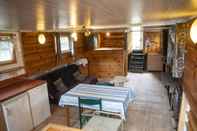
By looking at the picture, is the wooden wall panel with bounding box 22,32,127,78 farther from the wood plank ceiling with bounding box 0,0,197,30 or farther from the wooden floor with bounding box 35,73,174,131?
the wood plank ceiling with bounding box 0,0,197,30

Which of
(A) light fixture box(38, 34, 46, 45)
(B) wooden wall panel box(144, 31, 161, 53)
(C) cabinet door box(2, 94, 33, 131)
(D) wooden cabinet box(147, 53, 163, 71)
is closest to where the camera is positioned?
(C) cabinet door box(2, 94, 33, 131)

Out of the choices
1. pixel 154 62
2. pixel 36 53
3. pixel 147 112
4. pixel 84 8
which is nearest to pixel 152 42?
pixel 154 62

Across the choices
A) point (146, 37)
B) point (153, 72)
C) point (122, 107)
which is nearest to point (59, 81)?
point (122, 107)

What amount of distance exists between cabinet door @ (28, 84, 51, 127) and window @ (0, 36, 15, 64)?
0.90m

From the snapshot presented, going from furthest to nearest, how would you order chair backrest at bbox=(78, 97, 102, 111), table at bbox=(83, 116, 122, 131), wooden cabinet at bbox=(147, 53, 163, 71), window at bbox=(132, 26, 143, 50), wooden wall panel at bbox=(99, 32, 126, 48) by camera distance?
window at bbox=(132, 26, 143, 50) < wooden cabinet at bbox=(147, 53, 163, 71) < wooden wall panel at bbox=(99, 32, 126, 48) < chair backrest at bbox=(78, 97, 102, 111) < table at bbox=(83, 116, 122, 131)

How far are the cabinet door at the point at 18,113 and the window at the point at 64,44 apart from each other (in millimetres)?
2635

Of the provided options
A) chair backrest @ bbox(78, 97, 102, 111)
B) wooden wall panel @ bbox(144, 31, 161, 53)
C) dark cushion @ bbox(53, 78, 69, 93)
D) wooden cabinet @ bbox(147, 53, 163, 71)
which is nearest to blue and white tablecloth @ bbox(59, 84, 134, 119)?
chair backrest @ bbox(78, 97, 102, 111)

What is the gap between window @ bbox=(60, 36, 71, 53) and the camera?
18.0 feet

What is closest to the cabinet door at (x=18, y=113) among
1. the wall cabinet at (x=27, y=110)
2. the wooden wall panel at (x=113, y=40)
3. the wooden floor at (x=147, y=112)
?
the wall cabinet at (x=27, y=110)

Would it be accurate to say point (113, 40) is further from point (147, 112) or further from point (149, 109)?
point (147, 112)

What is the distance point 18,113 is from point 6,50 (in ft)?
4.64

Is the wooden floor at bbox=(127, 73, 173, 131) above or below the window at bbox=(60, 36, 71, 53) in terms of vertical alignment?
below

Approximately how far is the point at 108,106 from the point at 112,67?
4.24 m

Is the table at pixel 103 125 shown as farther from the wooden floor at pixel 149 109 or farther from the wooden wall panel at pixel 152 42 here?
the wooden wall panel at pixel 152 42
